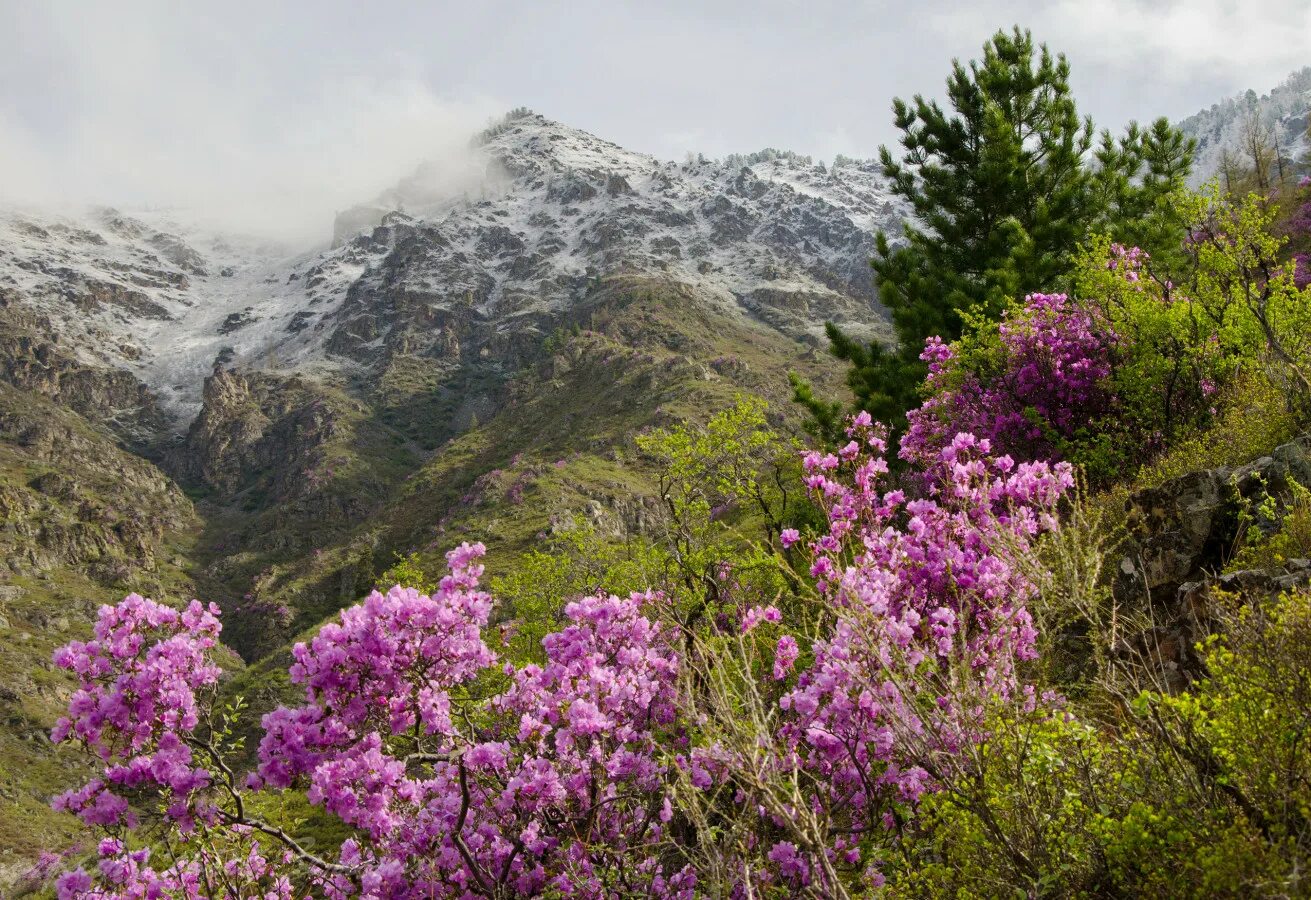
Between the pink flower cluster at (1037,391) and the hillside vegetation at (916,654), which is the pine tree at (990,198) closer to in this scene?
the hillside vegetation at (916,654)

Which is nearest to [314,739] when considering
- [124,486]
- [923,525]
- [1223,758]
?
[923,525]

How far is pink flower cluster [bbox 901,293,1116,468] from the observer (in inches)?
506

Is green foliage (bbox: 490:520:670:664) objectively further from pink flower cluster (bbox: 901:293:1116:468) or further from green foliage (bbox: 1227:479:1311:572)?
green foliage (bbox: 1227:479:1311:572)

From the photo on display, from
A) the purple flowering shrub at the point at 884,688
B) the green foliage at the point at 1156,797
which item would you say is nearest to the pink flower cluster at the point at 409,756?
the purple flowering shrub at the point at 884,688

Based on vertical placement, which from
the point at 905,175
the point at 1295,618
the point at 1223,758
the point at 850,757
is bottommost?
the point at 850,757

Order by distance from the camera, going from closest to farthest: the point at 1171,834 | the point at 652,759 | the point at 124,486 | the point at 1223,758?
1. the point at 1171,834
2. the point at 1223,758
3. the point at 652,759
4. the point at 124,486

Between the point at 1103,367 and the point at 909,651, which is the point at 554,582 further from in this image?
the point at 909,651

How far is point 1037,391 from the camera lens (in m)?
13.2

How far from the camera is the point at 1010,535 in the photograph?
5328mm

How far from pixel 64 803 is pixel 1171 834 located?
7893mm

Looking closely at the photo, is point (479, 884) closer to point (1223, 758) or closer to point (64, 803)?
point (64, 803)

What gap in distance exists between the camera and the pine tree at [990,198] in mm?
18422

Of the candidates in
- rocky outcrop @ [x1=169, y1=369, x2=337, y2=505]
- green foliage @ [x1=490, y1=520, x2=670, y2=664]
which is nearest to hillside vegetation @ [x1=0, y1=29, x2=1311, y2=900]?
green foliage @ [x1=490, y1=520, x2=670, y2=664]

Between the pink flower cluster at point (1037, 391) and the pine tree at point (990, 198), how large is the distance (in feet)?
12.7
